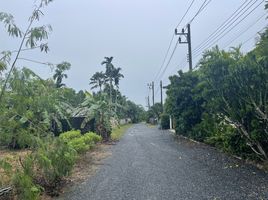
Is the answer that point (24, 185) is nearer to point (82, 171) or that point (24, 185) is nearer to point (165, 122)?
point (82, 171)

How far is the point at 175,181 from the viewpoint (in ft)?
35.1

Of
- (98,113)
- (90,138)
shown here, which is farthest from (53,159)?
(98,113)

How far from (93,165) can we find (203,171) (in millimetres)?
4604

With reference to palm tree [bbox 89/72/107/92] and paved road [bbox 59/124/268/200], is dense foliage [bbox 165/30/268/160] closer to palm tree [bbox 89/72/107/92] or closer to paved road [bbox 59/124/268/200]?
paved road [bbox 59/124/268/200]

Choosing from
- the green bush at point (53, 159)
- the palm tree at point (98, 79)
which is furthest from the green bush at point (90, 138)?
the palm tree at point (98, 79)

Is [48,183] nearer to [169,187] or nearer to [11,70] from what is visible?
[169,187]

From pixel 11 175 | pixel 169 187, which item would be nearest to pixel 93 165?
pixel 169 187

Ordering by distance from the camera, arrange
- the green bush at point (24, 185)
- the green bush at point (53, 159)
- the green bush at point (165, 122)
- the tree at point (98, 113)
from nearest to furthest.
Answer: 1. the green bush at point (24, 185)
2. the green bush at point (53, 159)
3. the tree at point (98, 113)
4. the green bush at point (165, 122)

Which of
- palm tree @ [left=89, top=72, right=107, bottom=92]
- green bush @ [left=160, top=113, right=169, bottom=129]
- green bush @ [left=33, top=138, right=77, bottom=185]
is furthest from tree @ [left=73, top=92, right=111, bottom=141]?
palm tree @ [left=89, top=72, right=107, bottom=92]

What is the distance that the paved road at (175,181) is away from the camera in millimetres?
9023

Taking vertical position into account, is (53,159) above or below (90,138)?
below

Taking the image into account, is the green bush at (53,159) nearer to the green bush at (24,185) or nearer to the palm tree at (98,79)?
the green bush at (24,185)

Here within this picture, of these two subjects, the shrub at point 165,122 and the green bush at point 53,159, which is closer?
the green bush at point 53,159

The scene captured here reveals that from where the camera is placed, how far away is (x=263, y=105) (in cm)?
1271
